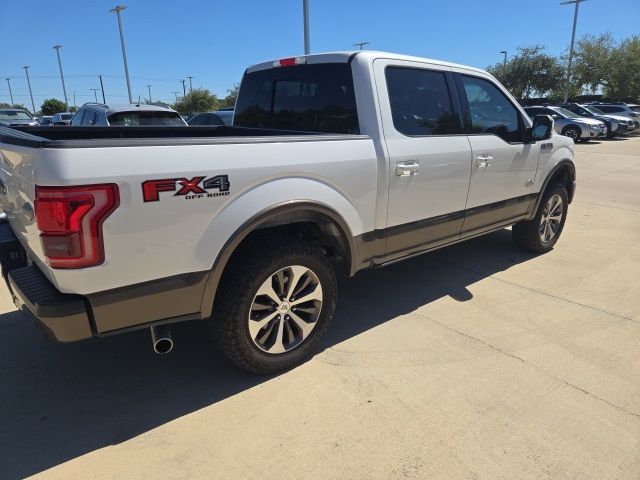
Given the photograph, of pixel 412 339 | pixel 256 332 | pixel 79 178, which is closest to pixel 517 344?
pixel 412 339

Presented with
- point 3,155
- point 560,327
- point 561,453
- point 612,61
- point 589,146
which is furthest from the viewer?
point 612,61

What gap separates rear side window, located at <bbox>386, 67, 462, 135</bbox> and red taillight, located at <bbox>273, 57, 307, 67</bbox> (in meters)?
0.71

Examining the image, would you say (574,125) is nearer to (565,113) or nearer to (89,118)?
(565,113)

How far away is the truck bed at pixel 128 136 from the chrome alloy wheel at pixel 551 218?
313 centimetres

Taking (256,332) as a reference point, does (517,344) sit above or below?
below

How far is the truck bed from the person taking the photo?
2061 mm

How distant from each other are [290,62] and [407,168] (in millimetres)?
1319

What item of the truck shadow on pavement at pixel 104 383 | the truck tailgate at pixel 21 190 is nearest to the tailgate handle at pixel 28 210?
the truck tailgate at pixel 21 190

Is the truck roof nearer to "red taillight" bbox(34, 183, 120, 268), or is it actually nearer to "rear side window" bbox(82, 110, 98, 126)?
"red taillight" bbox(34, 183, 120, 268)

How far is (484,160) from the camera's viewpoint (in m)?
4.05

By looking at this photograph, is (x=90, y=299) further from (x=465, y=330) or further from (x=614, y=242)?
(x=614, y=242)

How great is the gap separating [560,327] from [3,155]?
388cm

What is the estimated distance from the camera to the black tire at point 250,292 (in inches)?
104

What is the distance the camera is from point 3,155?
2.58m
